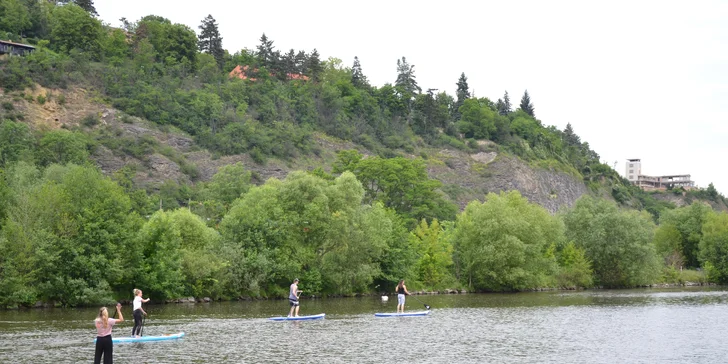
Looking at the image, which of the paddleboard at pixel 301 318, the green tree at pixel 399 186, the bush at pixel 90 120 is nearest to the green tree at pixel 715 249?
the green tree at pixel 399 186

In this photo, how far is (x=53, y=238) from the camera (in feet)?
215

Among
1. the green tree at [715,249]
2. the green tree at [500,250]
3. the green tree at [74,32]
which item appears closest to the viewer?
the green tree at [500,250]

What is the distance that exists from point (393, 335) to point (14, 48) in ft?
451

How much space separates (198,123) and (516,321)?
125 metres

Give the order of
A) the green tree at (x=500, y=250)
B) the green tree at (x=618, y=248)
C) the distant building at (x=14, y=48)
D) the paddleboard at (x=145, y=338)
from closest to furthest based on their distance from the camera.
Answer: the paddleboard at (x=145, y=338)
the green tree at (x=500, y=250)
the green tree at (x=618, y=248)
the distant building at (x=14, y=48)

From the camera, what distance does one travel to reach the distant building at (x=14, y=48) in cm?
15700

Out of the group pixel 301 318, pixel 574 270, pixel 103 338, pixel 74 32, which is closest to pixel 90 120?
pixel 74 32

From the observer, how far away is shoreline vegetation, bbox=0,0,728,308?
2697 inches

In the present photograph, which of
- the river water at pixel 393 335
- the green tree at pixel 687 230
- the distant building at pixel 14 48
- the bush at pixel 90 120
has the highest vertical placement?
the distant building at pixel 14 48

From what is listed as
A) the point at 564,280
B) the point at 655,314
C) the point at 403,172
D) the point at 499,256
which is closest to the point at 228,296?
the point at 499,256

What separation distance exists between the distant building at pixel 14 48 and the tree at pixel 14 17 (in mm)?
12283

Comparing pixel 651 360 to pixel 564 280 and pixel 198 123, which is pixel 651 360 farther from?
pixel 198 123

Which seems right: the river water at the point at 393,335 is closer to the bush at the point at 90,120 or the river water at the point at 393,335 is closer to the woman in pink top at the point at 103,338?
the woman in pink top at the point at 103,338

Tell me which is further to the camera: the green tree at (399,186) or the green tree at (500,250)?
the green tree at (399,186)
